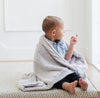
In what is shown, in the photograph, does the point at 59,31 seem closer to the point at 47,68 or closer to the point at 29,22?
the point at 47,68

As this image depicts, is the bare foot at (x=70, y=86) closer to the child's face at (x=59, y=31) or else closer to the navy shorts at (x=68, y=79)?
the navy shorts at (x=68, y=79)

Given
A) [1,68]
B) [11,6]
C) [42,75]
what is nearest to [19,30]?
[11,6]

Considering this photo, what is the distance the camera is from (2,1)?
2.48m

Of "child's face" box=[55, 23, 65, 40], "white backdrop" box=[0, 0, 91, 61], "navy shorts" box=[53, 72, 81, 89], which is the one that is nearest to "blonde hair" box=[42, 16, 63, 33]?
"child's face" box=[55, 23, 65, 40]

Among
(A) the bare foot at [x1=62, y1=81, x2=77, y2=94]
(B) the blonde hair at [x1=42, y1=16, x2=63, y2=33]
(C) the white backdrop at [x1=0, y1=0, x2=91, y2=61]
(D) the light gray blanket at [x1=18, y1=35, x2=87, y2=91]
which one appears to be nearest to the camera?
(A) the bare foot at [x1=62, y1=81, x2=77, y2=94]

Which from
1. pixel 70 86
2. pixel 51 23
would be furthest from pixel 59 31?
pixel 70 86

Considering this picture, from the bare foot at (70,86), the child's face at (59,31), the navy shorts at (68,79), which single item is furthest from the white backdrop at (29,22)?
the bare foot at (70,86)

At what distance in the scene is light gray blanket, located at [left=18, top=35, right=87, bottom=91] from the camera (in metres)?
1.37

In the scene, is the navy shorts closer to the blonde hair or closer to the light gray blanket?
the light gray blanket

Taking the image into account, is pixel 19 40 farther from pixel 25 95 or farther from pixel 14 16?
pixel 25 95

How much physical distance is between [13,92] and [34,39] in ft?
4.24

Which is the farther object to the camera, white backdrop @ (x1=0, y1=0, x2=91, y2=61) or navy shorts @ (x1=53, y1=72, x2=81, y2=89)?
white backdrop @ (x1=0, y1=0, x2=91, y2=61)

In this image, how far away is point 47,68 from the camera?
57.3 inches

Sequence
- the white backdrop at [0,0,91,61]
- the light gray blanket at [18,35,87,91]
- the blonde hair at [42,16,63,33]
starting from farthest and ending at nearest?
the white backdrop at [0,0,91,61]
the blonde hair at [42,16,63,33]
the light gray blanket at [18,35,87,91]
